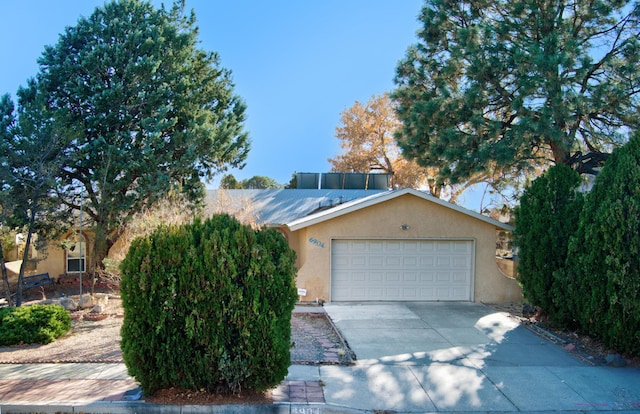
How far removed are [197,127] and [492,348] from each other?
13287 mm

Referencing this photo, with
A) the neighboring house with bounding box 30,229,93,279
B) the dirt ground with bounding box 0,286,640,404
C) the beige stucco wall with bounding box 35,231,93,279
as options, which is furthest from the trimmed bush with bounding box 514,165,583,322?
the beige stucco wall with bounding box 35,231,93,279

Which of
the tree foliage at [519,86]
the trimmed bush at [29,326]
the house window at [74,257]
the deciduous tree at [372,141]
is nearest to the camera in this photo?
the trimmed bush at [29,326]

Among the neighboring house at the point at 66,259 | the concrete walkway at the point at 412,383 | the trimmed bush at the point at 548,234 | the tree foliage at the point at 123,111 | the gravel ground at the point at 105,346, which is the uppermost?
the tree foliage at the point at 123,111

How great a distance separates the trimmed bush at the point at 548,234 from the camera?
9.52 metres

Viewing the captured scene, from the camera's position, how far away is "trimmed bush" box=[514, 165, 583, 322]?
9.52 m

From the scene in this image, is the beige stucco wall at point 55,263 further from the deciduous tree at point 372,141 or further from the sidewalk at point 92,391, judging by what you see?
the deciduous tree at point 372,141

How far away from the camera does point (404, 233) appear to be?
520 inches

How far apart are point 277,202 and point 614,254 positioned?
1415cm

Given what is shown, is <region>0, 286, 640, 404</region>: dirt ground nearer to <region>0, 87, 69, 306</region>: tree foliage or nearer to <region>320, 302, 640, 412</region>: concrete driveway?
<region>320, 302, 640, 412</region>: concrete driveway

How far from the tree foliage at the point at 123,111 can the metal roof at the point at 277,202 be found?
1.84 metres

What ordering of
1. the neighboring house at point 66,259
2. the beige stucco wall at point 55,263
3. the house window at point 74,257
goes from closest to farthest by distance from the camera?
the neighboring house at point 66,259, the beige stucco wall at point 55,263, the house window at point 74,257

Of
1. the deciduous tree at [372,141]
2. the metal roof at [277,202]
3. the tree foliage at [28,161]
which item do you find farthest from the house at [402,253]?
the deciduous tree at [372,141]

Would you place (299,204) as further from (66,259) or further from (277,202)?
(66,259)

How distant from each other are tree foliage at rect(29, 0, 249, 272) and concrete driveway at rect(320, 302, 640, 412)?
10179 mm
